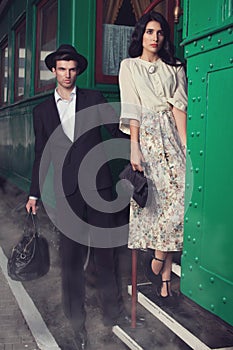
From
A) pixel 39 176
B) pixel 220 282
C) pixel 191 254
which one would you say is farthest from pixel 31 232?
pixel 220 282

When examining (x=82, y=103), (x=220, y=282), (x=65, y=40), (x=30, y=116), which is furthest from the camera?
(x=30, y=116)

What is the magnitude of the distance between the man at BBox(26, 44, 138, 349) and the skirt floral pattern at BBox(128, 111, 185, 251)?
1.31ft

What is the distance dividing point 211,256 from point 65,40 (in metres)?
2.48

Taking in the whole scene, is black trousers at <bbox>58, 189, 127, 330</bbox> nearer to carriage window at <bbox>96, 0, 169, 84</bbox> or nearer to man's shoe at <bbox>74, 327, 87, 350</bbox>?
man's shoe at <bbox>74, 327, 87, 350</bbox>

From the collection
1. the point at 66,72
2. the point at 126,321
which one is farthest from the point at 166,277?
the point at 66,72

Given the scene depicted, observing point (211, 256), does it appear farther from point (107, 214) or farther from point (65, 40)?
point (65, 40)

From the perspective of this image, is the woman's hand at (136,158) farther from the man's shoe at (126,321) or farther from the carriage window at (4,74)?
the carriage window at (4,74)

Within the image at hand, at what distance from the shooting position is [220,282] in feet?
6.69

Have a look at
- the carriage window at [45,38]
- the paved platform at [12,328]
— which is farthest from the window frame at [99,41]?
the paved platform at [12,328]

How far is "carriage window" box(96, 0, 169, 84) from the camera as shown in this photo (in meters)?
4.00

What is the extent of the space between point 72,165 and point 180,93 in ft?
2.54

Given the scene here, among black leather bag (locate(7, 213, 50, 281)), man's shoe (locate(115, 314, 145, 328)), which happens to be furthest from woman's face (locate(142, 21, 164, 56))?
man's shoe (locate(115, 314, 145, 328))

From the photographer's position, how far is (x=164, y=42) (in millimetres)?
3100

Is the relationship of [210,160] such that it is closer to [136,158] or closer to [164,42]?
[136,158]
